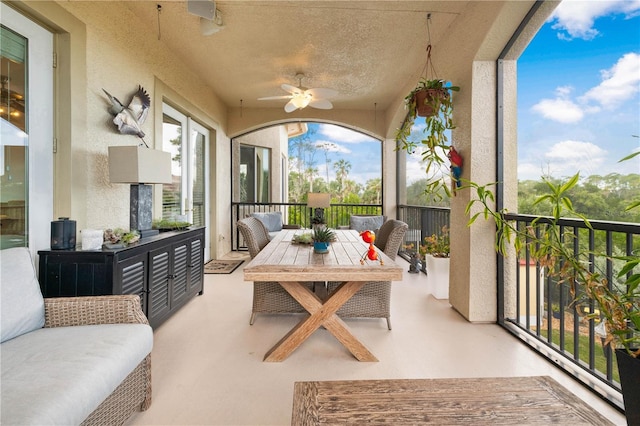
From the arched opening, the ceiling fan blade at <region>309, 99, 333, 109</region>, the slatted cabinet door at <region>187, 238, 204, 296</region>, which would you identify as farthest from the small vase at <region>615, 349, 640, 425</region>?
the arched opening

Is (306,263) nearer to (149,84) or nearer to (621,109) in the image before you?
(621,109)

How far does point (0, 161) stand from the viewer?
1.82 metres

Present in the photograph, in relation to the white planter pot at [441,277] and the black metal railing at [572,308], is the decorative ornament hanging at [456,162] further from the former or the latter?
the white planter pot at [441,277]

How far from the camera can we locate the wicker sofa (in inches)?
39.6

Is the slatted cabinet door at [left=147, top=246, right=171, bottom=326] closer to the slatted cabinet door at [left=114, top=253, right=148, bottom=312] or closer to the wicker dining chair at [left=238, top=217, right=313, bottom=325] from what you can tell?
the slatted cabinet door at [left=114, top=253, right=148, bottom=312]

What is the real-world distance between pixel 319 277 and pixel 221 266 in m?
3.48

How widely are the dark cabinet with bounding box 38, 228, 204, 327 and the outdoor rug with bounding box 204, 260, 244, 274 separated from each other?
121 cm

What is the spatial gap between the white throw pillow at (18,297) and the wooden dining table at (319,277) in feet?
3.31

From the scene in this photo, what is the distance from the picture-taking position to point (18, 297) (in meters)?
1.42

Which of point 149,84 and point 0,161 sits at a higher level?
point 149,84

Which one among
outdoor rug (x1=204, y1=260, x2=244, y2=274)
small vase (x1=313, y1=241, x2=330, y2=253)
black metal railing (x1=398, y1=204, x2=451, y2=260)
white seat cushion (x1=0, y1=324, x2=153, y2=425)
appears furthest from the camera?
outdoor rug (x1=204, y1=260, x2=244, y2=274)

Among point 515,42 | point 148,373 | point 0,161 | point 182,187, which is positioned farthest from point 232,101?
point 148,373

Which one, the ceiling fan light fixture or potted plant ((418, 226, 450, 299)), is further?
the ceiling fan light fixture

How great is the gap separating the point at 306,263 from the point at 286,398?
76cm
